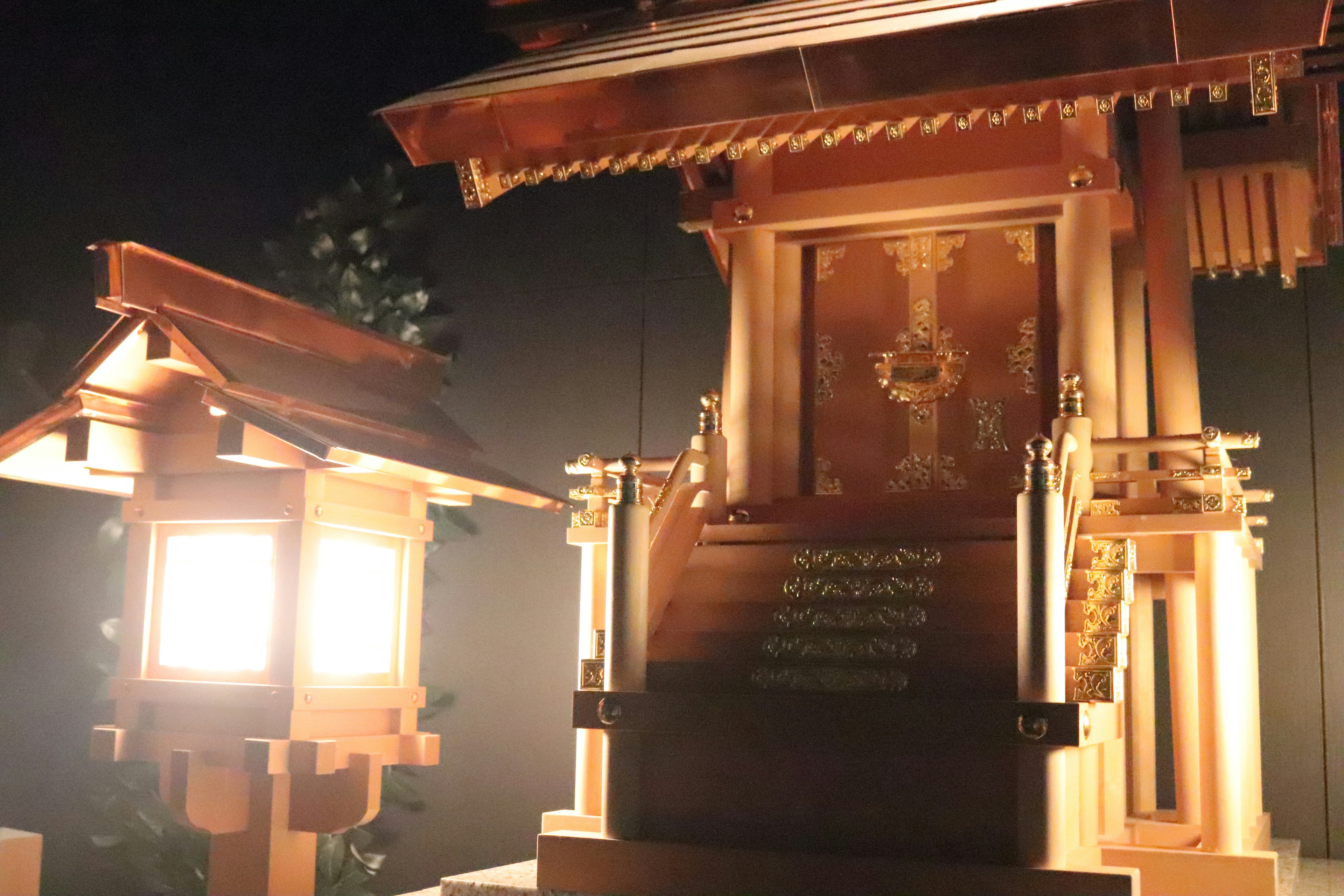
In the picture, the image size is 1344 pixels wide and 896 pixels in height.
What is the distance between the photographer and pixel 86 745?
6750 mm

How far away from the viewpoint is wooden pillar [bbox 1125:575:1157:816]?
493cm

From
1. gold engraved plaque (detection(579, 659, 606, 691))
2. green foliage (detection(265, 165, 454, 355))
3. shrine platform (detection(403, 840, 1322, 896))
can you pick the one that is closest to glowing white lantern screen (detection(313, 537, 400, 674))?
shrine platform (detection(403, 840, 1322, 896))

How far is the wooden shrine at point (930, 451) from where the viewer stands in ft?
11.5

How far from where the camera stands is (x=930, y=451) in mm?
4871

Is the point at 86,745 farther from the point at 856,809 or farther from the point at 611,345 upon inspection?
the point at 856,809

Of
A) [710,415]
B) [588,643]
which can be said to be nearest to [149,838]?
[588,643]

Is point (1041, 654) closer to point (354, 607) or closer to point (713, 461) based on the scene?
point (713, 461)

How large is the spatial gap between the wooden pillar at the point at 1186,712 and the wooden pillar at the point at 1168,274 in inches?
33.6

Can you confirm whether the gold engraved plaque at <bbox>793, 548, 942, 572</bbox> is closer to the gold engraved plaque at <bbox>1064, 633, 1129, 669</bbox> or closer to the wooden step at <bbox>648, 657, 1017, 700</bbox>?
the wooden step at <bbox>648, 657, 1017, 700</bbox>

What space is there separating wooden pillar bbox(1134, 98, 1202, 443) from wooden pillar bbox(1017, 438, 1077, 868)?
→ 1.42 m

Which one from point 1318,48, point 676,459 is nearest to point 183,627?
point 676,459

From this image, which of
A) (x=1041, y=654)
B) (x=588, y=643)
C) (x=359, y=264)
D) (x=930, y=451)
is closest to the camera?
(x=1041, y=654)

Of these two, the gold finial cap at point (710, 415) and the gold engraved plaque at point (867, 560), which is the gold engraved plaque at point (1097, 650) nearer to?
the gold engraved plaque at point (867, 560)

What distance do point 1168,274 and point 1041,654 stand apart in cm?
203
